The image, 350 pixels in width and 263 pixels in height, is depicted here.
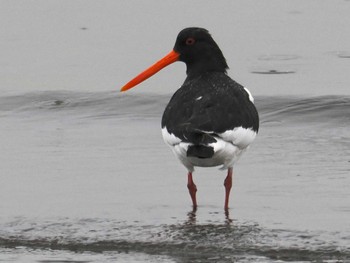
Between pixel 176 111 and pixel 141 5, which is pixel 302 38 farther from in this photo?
pixel 176 111

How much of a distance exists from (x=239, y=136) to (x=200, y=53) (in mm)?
1432

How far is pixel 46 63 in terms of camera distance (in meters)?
13.1

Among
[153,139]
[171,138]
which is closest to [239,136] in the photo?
[171,138]

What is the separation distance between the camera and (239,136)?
302 inches

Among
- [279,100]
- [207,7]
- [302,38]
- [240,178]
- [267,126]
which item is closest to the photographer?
[240,178]

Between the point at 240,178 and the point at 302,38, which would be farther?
the point at 302,38

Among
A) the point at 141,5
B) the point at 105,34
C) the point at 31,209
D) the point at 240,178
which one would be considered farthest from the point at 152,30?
the point at 31,209

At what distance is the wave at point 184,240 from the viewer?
6.56 m

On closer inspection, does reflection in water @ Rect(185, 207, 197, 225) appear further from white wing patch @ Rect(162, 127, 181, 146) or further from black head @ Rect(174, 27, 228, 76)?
black head @ Rect(174, 27, 228, 76)

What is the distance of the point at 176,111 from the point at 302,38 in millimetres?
6256

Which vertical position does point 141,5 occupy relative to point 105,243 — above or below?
above

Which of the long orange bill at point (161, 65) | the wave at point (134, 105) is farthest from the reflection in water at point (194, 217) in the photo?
the wave at point (134, 105)

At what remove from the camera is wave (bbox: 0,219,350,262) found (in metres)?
6.56

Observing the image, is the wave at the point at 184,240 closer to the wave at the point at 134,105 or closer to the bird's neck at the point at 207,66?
the bird's neck at the point at 207,66
